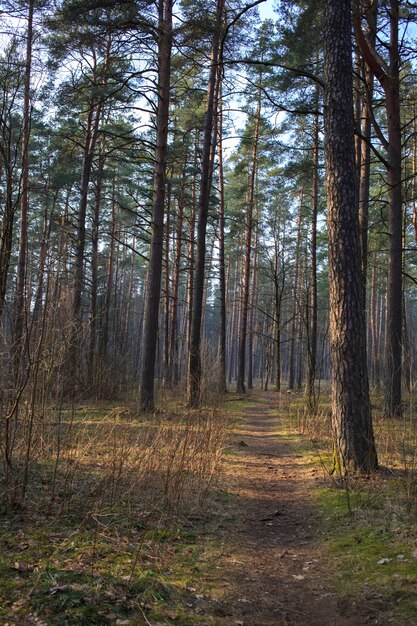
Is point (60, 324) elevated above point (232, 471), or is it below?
above

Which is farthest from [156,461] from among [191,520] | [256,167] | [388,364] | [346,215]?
[256,167]

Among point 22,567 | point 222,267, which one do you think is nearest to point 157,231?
point 222,267

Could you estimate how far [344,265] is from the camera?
550 cm

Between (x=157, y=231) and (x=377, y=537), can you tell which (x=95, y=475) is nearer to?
(x=377, y=537)

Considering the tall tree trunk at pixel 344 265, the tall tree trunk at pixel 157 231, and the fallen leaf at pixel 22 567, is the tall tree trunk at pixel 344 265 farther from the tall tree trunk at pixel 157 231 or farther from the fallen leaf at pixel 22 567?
the tall tree trunk at pixel 157 231

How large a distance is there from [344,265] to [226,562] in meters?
3.49

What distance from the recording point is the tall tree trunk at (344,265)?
5316mm

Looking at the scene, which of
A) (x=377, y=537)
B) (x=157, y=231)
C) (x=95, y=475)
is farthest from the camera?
(x=157, y=231)

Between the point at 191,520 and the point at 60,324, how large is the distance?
7.25ft

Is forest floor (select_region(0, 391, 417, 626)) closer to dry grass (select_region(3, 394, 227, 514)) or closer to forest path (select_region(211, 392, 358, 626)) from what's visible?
forest path (select_region(211, 392, 358, 626))

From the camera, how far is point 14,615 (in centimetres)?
230

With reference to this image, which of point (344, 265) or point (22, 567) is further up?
point (344, 265)

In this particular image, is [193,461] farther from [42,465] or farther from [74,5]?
[74,5]

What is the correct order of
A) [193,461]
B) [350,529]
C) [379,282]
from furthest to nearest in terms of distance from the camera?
[379,282] → [193,461] → [350,529]
